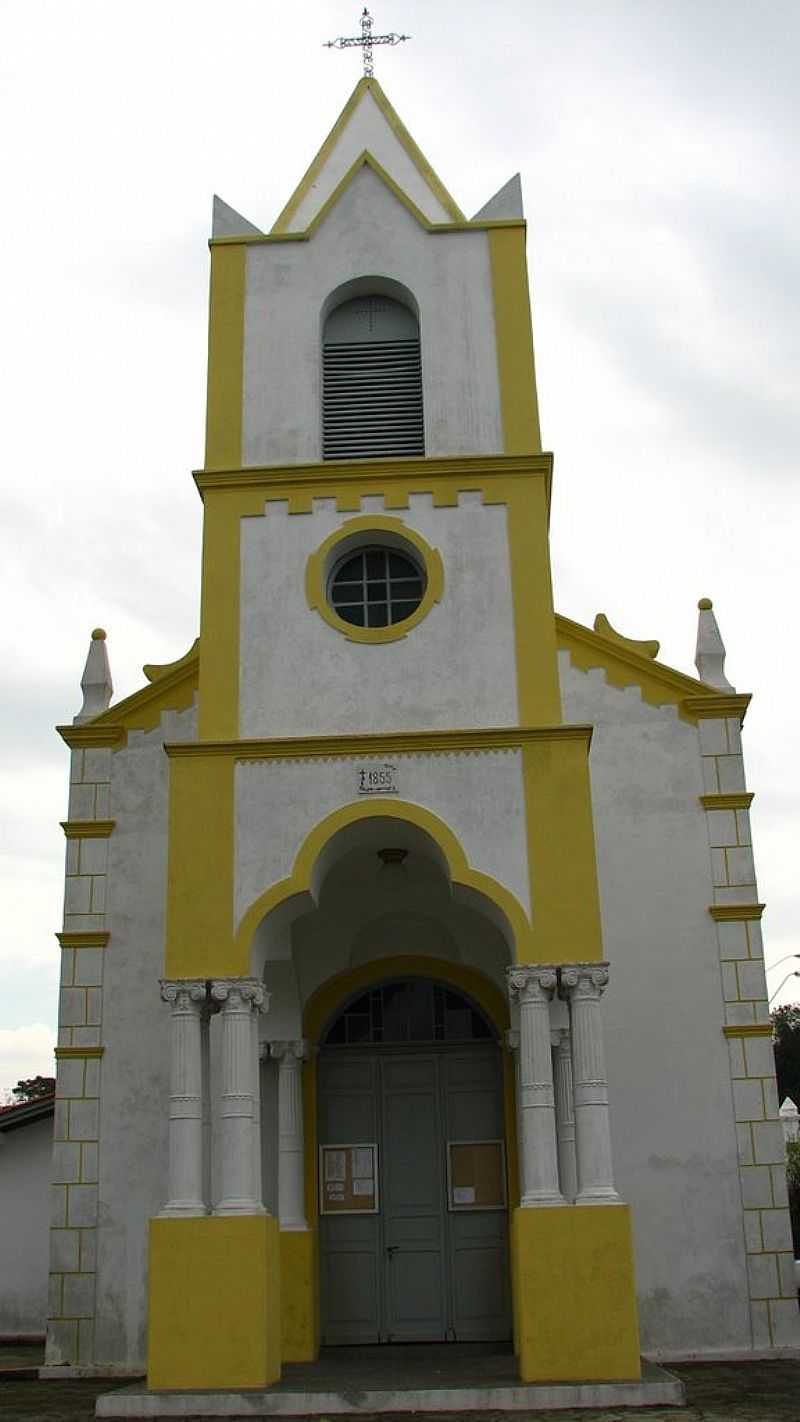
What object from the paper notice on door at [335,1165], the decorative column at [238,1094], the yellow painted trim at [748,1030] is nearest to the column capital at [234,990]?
the decorative column at [238,1094]

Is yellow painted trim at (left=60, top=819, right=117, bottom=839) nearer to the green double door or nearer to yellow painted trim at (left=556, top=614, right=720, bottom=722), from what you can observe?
the green double door

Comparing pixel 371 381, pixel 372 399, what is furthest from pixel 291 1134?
pixel 371 381

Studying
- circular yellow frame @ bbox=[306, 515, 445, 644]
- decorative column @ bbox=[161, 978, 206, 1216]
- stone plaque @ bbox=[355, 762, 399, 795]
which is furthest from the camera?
circular yellow frame @ bbox=[306, 515, 445, 644]

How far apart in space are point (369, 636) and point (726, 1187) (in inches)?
250

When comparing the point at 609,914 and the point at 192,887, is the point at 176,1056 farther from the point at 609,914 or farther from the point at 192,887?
the point at 609,914

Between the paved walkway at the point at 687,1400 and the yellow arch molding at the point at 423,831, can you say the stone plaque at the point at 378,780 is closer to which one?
the yellow arch molding at the point at 423,831

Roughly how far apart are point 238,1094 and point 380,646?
13.8 feet

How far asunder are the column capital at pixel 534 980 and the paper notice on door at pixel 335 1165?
3.58 meters

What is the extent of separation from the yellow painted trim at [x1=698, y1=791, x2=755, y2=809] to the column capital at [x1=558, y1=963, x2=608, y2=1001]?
3534 mm

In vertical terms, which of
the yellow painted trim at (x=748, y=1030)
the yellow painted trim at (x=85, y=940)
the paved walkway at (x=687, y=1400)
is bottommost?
the paved walkway at (x=687, y=1400)

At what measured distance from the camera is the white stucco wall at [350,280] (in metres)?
14.9

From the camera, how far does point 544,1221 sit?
39.0ft

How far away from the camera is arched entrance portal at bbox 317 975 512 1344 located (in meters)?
14.8

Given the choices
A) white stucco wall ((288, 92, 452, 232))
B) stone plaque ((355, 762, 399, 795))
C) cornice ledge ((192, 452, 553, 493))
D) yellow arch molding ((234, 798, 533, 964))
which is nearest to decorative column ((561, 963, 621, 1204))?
yellow arch molding ((234, 798, 533, 964))
